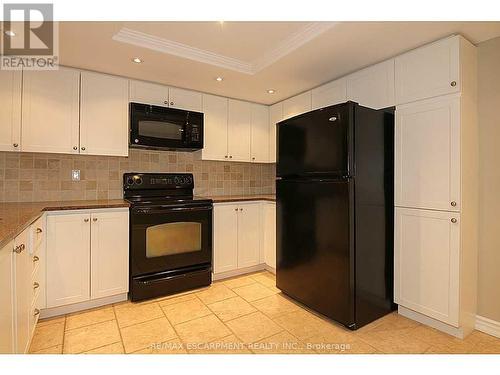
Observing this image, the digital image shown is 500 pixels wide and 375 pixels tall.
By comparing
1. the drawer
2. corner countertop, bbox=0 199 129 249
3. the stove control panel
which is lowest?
the drawer

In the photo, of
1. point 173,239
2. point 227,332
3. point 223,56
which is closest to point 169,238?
point 173,239

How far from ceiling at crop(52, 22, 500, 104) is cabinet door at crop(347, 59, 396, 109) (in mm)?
83

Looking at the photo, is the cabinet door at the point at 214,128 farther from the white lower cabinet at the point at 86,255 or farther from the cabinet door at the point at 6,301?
the cabinet door at the point at 6,301

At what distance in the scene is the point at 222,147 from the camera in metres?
3.27

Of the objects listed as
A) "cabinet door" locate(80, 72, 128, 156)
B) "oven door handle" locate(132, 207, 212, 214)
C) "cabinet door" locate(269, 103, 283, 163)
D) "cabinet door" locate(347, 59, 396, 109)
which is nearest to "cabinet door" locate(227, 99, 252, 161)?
"cabinet door" locate(269, 103, 283, 163)

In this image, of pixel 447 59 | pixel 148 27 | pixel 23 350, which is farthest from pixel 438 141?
pixel 23 350

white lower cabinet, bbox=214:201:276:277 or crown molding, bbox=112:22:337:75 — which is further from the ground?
crown molding, bbox=112:22:337:75

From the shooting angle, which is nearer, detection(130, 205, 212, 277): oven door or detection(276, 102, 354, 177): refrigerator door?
detection(276, 102, 354, 177): refrigerator door

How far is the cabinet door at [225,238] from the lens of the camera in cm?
291

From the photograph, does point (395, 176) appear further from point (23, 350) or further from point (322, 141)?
point (23, 350)

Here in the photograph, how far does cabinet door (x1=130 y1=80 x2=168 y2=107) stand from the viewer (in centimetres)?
271

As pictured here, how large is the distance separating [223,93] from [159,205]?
151cm

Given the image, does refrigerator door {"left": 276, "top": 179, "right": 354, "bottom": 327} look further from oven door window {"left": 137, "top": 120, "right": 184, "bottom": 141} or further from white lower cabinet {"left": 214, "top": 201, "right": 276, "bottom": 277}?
oven door window {"left": 137, "top": 120, "right": 184, "bottom": 141}
